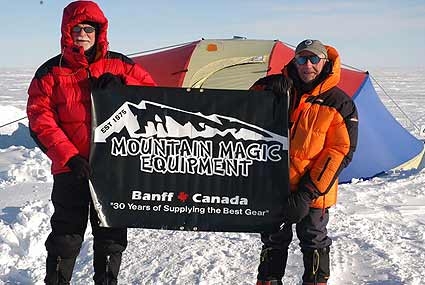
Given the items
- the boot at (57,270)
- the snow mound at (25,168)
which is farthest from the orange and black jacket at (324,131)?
the snow mound at (25,168)

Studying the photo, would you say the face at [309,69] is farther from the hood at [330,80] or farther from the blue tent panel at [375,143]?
the blue tent panel at [375,143]

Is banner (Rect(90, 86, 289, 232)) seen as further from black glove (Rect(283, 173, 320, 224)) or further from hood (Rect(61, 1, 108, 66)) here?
hood (Rect(61, 1, 108, 66))

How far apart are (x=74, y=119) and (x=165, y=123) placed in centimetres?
55

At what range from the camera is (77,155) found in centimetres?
299

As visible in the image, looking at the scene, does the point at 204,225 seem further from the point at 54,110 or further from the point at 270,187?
the point at 54,110

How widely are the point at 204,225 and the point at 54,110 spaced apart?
1156 millimetres

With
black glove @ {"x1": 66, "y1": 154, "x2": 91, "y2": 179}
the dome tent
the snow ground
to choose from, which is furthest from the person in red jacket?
the dome tent

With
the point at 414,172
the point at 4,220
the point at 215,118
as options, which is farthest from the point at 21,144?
the point at 215,118

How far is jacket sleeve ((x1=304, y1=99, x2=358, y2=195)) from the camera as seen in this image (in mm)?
2908

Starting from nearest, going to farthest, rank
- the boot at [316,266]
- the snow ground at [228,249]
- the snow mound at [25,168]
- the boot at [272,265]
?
1. the boot at [316,266]
2. the boot at [272,265]
3. the snow ground at [228,249]
4. the snow mound at [25,168]

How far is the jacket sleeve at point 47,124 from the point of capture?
2930 millimetres

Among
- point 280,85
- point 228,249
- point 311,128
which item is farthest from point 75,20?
point 228,249

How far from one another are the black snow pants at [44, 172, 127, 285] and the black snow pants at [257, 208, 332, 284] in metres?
0.95

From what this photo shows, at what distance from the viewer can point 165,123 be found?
3.16 m
